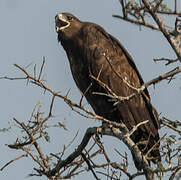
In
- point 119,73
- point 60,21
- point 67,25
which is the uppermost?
point 60,21

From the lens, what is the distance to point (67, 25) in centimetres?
638

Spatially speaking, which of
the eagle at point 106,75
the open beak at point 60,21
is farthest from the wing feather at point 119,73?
the open beak at point 60,21

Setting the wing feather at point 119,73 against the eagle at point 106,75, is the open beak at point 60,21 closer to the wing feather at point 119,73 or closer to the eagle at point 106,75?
the eagle at point 106,75

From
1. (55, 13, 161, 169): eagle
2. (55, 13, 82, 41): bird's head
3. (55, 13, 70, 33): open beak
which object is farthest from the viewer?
(55, 13, 70, 33): open beak

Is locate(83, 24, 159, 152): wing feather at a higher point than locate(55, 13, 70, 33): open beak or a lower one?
lower

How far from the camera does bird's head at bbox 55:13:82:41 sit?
623 cm

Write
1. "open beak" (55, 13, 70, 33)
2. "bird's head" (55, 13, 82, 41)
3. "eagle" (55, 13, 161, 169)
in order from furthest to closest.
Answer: "open beak" (55, 13, 70, 33)
"bird's head" (55, 13, 82, 41)
"eagle" (55, 13, 161, 169)

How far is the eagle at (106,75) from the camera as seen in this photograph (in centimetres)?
571

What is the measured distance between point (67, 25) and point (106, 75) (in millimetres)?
1037

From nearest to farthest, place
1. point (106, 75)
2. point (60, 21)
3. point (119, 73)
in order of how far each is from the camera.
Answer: point (106, 75) → point (119, 73) → point (60, 21)

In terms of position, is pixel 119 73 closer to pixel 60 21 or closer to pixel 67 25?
pixel 67 25

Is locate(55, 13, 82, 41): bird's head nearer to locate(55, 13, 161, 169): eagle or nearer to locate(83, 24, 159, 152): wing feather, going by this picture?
locate(55, 13, 161, 169): eagle

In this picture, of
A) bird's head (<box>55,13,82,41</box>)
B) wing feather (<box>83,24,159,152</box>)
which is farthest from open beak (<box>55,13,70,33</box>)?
wing feather (<box>83,24,159,152</box>)

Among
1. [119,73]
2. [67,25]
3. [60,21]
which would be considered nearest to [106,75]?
[119,73]
